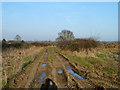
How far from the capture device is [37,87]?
5.15 m

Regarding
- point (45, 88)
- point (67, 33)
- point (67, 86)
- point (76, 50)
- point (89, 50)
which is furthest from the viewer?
point (67, 33)

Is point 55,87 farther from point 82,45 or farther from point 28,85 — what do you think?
point 82,45

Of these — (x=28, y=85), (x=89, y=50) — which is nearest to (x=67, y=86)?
(x=28, y=85)

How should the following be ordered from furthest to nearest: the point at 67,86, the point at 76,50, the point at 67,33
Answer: the point at 67,33 → the point at 76,50 → the point at 67,86

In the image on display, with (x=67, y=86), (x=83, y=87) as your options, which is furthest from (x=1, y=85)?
(x=83, y=87)

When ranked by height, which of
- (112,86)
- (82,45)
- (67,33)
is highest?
(67,33)

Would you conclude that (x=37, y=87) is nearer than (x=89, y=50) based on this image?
Yes

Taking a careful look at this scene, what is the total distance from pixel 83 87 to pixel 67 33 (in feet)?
149

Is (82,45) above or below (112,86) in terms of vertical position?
above

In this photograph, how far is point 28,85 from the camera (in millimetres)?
5426

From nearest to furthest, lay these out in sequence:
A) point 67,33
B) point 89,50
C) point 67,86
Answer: point 67,86, point 89,50, point 67,33

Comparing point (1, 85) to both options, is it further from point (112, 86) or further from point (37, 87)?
point (112, 86)

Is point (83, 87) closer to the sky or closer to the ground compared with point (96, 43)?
closer to the ground

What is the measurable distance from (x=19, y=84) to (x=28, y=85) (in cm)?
60
